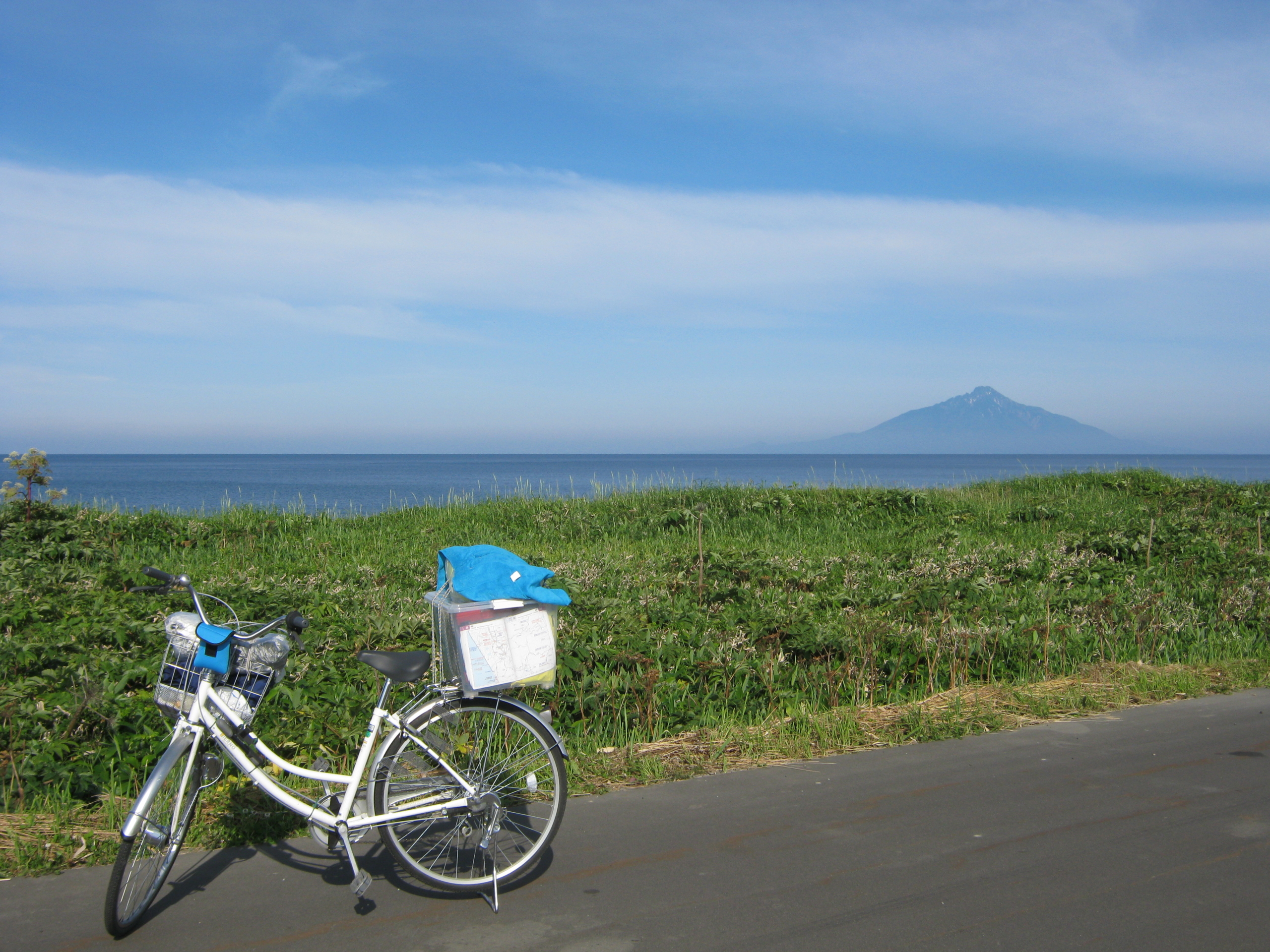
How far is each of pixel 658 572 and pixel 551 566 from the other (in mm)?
1261

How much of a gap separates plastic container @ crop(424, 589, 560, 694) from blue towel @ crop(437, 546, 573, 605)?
35mm

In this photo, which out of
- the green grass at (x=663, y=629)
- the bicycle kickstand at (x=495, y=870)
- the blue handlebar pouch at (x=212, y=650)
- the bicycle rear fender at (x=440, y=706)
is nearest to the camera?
the blue handlebar pouch at (x=212, y=650)

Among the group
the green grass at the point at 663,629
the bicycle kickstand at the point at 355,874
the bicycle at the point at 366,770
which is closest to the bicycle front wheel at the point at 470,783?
the bicycle at the point at 366,770

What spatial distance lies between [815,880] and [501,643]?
5.46 feet

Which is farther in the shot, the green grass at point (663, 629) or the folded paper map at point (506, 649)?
the green grass at point (663, 629)

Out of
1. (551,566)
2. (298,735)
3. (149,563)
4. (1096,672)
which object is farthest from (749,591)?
(149,563)

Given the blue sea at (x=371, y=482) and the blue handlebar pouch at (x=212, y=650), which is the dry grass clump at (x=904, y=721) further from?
the blue sea at (x=371, y=482)

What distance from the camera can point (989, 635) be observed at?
774 cm

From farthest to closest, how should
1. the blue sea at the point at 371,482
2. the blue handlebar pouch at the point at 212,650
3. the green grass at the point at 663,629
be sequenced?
the blue sea at the point at 371,482, the green grass at the point at 663,629, the blue handlebar pouch at the point at 212,650

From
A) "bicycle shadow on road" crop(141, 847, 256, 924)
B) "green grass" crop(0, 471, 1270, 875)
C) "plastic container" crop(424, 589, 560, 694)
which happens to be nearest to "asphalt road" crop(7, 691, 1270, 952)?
"bicycle shadow on road" crop(141, 847, 256, 924)

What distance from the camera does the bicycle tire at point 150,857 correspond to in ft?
11.0

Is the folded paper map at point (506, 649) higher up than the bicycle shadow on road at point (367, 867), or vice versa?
the folded paper map at point (506, 649)

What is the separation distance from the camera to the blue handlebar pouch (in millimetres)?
3531

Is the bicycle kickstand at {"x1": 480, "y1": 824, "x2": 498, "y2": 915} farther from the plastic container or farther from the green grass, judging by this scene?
the green grass
